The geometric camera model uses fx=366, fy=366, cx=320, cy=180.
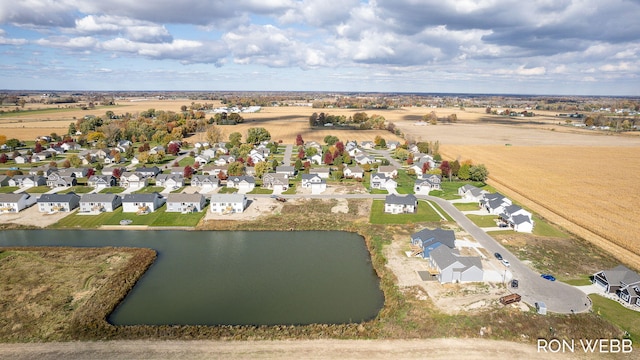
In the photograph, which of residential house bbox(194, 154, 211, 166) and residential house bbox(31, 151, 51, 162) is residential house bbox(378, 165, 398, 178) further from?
residential house bbox(31, 151, 51, 162)

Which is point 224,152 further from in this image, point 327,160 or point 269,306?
point 269,306

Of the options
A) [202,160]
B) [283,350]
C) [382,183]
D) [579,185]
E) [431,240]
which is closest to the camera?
[283,350]

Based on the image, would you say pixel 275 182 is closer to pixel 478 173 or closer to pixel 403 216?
pixel 403 216

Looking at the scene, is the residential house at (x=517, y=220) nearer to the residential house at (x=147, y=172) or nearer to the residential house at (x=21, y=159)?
the residential house at (x=147, y=172)

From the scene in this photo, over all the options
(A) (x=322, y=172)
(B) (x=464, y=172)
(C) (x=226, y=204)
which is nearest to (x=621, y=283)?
(B) (x=464, y=172)

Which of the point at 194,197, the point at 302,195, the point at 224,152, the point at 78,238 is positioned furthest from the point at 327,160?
the point at 78,238

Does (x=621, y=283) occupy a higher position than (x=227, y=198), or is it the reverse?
(x=227, y=198)

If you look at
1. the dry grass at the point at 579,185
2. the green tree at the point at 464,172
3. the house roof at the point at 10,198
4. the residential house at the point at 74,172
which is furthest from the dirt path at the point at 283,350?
the residential house at the point at 74,172
